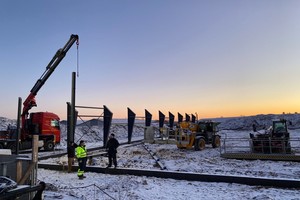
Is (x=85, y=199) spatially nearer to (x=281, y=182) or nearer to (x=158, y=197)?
(x=158, y=197)

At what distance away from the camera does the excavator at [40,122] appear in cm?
2266

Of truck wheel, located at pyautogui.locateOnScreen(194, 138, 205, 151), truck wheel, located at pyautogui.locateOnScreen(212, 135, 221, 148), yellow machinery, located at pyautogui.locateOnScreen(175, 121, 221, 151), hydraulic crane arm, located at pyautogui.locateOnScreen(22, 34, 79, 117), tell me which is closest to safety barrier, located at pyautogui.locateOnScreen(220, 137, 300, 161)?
truck wheel, located at pyautogui.locateOnScreen(194, 138, 205, 151)

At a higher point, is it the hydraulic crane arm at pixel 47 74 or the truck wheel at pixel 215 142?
the hydraulic crane arm at pixel 47 74

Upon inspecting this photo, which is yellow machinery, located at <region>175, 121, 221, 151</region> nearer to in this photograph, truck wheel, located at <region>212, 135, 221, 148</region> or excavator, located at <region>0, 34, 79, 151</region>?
truck wheel, located at <region>212, 135, 221, 148</region>

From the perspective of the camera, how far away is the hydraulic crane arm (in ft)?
74.6

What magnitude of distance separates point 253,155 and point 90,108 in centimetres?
1092

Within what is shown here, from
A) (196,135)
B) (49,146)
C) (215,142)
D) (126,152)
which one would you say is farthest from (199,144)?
(49,146)

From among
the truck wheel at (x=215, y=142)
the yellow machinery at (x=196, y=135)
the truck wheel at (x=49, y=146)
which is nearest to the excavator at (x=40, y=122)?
the truck wheel at (x=49, y=146)

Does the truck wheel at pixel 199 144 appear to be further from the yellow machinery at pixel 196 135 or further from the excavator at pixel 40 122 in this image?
the excavator at pixel 40 122

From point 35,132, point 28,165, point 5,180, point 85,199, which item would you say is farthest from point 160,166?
point 35,132

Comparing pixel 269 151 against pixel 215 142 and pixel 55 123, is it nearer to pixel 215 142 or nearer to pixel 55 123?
pixel 215 142

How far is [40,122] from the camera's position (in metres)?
23.7

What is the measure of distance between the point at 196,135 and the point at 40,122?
12388 millimetres

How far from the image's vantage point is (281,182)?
9477 mm
